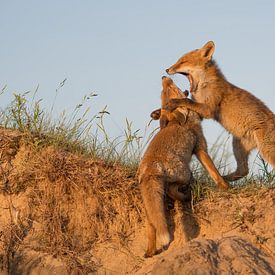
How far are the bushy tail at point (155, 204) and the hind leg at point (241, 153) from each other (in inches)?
89.1

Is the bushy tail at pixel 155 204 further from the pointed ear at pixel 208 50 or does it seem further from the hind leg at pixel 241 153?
the pointed ear at pixel 208 50

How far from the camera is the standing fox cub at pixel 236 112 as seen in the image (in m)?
8.76

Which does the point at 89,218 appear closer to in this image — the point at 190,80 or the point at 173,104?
the point at 173,104

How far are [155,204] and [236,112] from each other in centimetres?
287

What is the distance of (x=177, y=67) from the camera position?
389 inches

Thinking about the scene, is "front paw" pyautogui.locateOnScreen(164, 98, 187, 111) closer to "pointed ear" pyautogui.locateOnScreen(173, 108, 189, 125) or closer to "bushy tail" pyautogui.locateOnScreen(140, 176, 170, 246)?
"pointed ear" pyautogui.locateOnScreen(173, 108, 189, 125)

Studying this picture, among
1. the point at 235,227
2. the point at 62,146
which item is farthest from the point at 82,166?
the point at 235,227

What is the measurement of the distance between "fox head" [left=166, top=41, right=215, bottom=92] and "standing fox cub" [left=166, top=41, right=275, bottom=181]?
1.5 inches

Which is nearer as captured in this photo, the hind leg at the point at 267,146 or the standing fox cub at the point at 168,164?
the standing fox cub at the point at 168,164

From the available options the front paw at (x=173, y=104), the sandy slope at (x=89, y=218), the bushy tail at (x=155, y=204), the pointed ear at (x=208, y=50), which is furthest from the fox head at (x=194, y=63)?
the bushy tail at (x=155, y=204)

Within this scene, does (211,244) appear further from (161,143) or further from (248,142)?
(248,142)

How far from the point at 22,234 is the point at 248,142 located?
12.5 ft

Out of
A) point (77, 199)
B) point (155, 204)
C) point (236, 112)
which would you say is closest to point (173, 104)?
point (236, 112)

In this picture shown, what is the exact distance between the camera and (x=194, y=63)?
9891 millimetres
